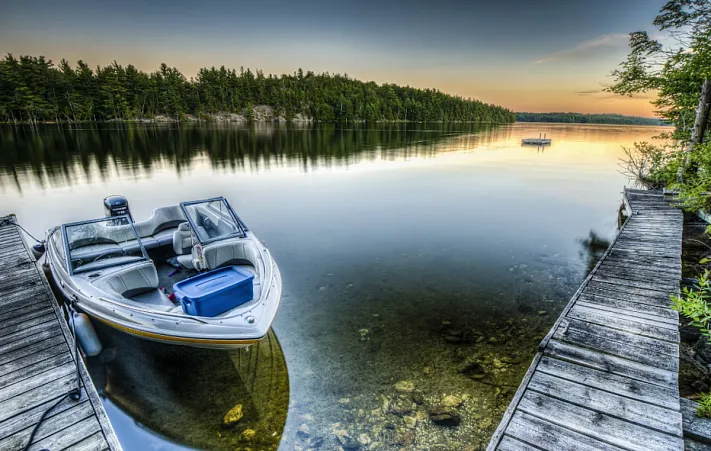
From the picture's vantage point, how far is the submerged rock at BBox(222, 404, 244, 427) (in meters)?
4.77

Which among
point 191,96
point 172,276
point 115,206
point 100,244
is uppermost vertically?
point 191,96

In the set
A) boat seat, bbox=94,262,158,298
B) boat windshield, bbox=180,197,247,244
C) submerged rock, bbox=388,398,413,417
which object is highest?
boat windshield, bbox=180,197,247,244

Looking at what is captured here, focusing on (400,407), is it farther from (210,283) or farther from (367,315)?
(210,283)

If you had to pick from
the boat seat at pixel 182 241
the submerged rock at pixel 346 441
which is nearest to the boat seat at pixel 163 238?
the boat seat at pixel 182 241

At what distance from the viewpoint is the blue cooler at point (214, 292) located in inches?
204

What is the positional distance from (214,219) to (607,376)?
816 centimetres

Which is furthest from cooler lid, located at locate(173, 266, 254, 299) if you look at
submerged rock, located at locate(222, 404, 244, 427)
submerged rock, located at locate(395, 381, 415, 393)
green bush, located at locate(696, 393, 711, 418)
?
green bush, located at locate(696, 393, 711, 418)

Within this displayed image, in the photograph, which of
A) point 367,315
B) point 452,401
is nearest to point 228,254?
point 367,315

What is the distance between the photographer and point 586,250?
11359mm

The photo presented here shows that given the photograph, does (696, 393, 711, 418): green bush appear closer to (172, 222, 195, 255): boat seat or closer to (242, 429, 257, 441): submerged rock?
(242, 429, 257, 441): submerged rock

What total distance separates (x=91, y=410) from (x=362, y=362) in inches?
153

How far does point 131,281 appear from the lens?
6285mm

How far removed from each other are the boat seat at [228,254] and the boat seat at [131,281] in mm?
1041

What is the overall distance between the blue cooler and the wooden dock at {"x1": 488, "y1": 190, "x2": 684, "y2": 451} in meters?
4.14
